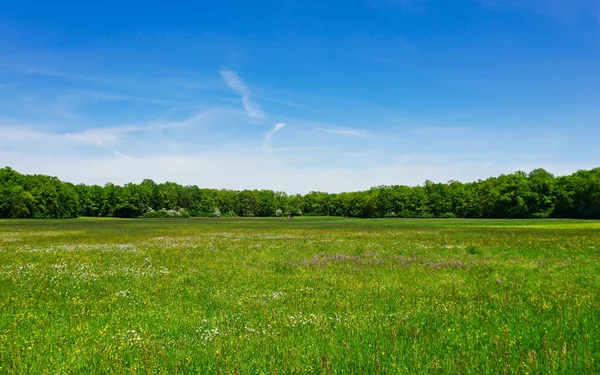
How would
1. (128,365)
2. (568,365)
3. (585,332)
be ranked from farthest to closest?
(585,332), (128,365), (568,365)

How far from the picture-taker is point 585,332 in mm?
7887

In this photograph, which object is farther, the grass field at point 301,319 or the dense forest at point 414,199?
the dense forest at point 414,199

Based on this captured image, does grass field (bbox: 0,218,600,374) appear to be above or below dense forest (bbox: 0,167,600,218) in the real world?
below

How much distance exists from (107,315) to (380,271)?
37.1ft

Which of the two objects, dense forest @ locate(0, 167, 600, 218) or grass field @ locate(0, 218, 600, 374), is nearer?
grass field @ locate(0, 218, 600, 374)

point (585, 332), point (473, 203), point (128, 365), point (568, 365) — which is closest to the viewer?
point (568, 365)

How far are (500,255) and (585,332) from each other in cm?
1637

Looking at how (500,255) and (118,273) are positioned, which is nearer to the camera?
(118,273)

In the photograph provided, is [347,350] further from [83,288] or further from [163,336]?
[83,288]

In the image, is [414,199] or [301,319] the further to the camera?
[414,199]

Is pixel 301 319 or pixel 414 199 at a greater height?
pixel 414 199

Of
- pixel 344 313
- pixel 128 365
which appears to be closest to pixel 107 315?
pixel 128 365

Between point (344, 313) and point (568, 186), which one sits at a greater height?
point (568, 186)

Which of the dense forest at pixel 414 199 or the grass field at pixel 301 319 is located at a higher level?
the dense forest at pixel 414 199
